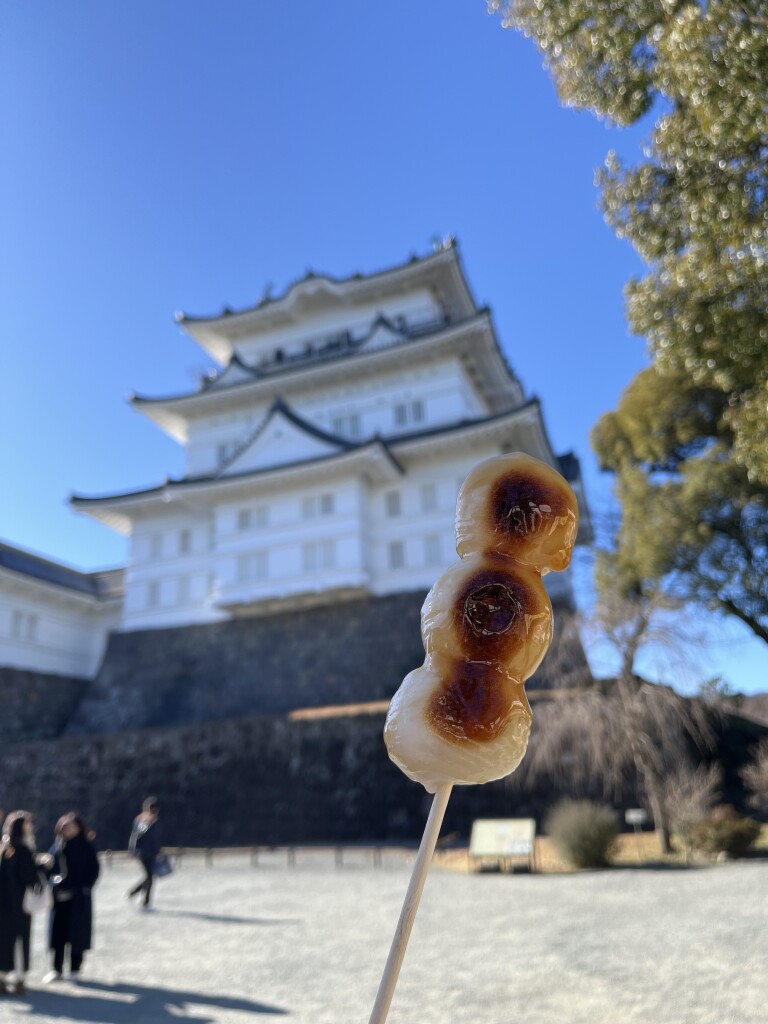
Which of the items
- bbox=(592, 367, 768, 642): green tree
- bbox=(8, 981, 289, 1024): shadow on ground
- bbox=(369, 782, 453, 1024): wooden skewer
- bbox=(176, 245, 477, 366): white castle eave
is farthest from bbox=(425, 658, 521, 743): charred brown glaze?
bbox=(176, 245, 477, 366): white castle eave

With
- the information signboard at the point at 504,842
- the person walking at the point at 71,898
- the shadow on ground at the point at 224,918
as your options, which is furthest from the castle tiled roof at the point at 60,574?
the person walking at the point at 71,898

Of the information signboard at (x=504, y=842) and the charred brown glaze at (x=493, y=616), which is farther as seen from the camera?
the information signboard at (x=504, y=842)

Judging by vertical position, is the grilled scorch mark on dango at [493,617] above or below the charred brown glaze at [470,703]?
above

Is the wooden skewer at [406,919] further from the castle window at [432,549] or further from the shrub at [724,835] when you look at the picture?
the castle window at [432,549]

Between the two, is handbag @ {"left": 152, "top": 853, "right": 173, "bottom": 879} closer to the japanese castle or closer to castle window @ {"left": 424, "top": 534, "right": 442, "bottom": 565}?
the japanese castle

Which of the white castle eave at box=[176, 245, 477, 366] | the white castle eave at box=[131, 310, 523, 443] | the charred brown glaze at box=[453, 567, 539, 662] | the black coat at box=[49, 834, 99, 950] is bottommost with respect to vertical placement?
the black coat at box=[49, 834, 99, 950]

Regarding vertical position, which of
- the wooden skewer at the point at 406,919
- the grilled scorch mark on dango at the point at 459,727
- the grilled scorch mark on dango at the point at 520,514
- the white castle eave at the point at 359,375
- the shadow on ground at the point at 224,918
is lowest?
→ the shadow on ground at the point at 224,918

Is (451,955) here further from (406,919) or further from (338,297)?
(338,297)
